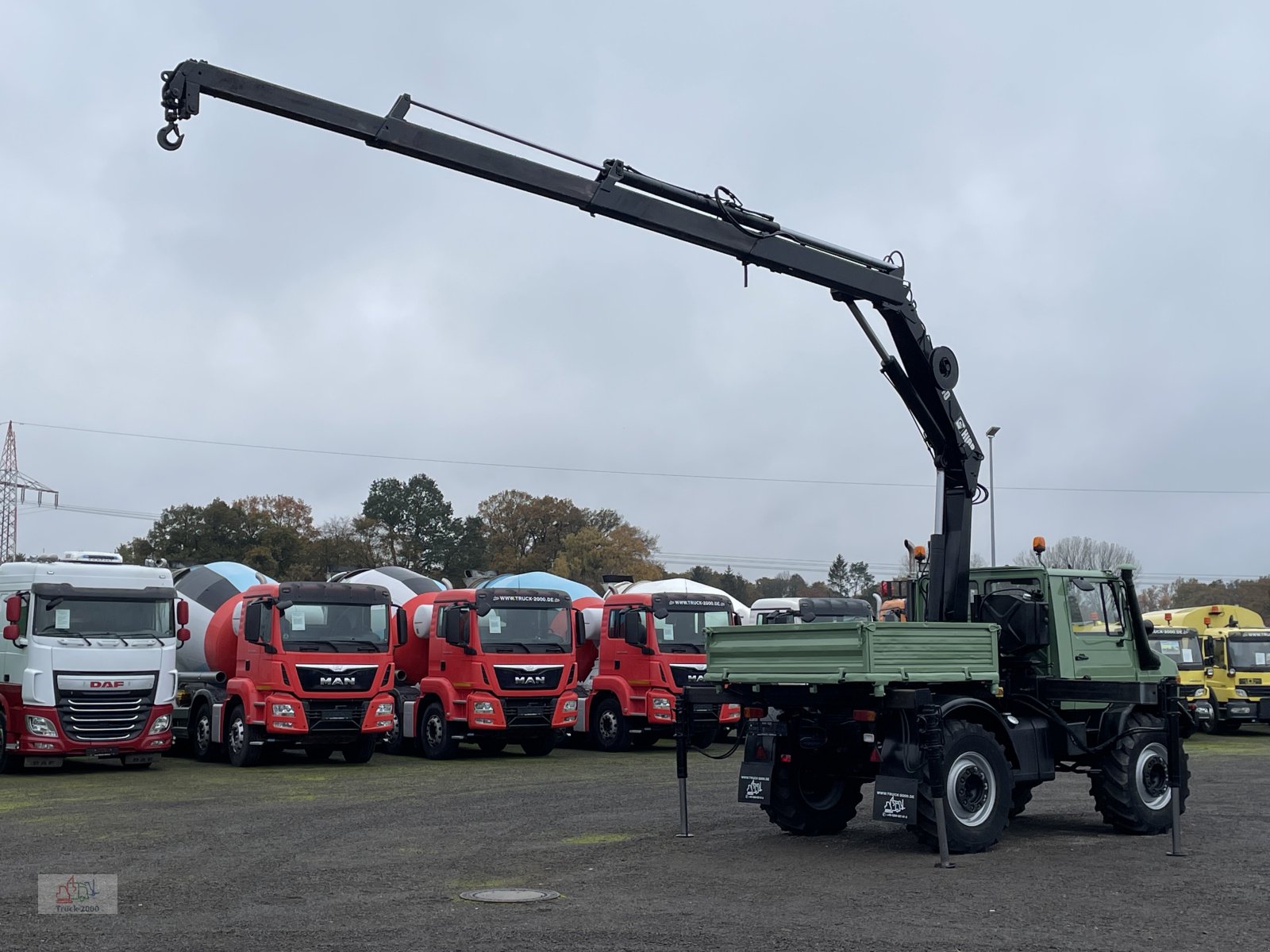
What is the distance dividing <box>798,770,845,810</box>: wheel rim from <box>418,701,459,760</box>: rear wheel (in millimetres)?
11192

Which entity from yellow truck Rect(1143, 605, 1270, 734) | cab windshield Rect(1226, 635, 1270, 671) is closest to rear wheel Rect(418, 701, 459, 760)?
yellow truck Rect(1143, 605, 1270, 734)

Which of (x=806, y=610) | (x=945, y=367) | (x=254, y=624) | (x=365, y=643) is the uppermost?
(x=945, y=367)

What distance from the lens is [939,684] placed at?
12.5 metres

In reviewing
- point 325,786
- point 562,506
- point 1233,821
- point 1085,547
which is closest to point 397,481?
point 562,506

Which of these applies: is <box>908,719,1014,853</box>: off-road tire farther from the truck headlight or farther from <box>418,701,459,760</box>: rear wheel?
the truck headlight

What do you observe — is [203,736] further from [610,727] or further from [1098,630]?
[1098,630]

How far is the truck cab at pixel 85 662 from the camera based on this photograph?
2028cm

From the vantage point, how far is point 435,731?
24250mm

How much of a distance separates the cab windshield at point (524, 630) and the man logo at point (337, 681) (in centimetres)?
240

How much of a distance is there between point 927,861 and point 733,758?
44.2ft

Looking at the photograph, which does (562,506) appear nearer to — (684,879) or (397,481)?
(397,481)

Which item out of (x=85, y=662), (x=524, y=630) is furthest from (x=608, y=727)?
(x=85, y=662)

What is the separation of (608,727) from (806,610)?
254 inches

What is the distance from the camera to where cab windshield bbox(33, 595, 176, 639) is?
67.7 feet
